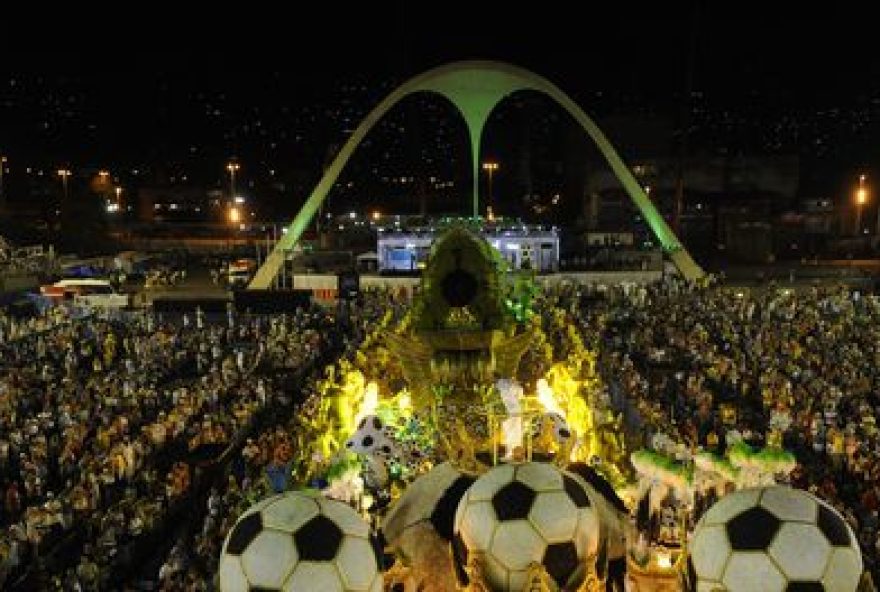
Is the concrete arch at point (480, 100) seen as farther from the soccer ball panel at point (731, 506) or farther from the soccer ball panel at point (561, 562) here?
the soccer ball panel at point (731, 506)

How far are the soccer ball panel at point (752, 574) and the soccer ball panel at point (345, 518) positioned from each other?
1.77m

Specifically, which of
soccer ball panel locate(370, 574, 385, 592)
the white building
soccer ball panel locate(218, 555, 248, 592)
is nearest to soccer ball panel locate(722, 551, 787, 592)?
soccer ball panel locate(370, 574, 385, 592)

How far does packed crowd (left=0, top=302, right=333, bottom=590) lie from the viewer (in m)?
10.9

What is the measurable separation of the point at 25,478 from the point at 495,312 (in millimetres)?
7842

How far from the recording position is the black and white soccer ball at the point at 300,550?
3873 mm

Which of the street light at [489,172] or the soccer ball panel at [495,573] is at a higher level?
the street light at [489,172]

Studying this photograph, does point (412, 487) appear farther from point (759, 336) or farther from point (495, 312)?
point (759, 336)

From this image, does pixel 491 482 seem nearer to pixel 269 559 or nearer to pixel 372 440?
pixel 269 559

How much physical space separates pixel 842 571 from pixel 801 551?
0.26 m

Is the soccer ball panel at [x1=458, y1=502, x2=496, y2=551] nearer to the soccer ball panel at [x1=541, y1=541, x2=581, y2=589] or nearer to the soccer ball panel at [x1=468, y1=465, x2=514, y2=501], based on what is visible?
the soccer ball panel at [x1=468, y1=465, x2=514, y2=501]

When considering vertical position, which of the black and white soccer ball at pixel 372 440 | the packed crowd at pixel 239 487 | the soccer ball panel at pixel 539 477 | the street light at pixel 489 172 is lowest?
the packed crowd at pixel 239 487

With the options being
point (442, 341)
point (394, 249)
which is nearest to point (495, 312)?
point (442, 341)

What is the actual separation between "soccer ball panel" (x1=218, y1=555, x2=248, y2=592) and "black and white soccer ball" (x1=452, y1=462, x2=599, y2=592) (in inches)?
47.3

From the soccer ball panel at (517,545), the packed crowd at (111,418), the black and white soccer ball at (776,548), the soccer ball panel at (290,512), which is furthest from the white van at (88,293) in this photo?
the black and white soccer ball at (776,548)
